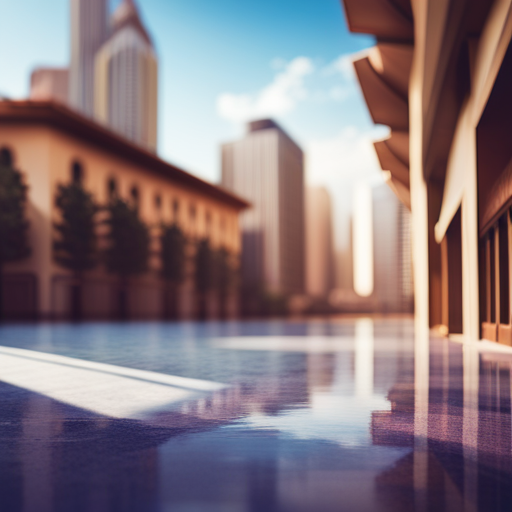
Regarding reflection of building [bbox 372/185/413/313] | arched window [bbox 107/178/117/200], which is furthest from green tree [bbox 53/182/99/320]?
reflection of building [bbox 372/185/413/313]

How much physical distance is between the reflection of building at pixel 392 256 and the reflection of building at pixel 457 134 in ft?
399

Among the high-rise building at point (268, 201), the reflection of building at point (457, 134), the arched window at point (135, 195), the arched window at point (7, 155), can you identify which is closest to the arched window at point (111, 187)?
the arched window at point (135, 195)

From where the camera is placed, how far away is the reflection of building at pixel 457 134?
35.4 ft

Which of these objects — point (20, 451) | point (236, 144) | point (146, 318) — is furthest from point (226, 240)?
point (236, 144)

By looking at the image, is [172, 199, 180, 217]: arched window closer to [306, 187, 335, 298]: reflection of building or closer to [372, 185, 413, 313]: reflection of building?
[372, 185, 413, 313]: reflection of building

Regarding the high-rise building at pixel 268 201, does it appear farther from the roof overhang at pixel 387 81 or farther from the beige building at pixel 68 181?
the roof overhang at pixel 387 81

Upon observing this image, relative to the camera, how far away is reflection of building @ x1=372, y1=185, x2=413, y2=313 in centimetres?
15312

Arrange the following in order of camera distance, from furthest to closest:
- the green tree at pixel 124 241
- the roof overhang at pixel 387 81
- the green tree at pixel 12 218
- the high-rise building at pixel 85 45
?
the high-rise building at pixel 85 45 → the green tree at pixel 124 241 → the green tree at pixel 12 218 → the roof overhang at pixel 387 81

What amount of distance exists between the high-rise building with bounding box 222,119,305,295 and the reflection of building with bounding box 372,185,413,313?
95.3 ft

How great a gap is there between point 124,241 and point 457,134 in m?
26.4

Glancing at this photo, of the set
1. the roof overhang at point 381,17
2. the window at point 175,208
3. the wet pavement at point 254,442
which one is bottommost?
the wet pavement at point 254,442

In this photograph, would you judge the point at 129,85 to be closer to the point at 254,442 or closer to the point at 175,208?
the point at 175,208

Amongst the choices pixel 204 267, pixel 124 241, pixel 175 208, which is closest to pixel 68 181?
pixel 124 241

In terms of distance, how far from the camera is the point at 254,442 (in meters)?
3.43
